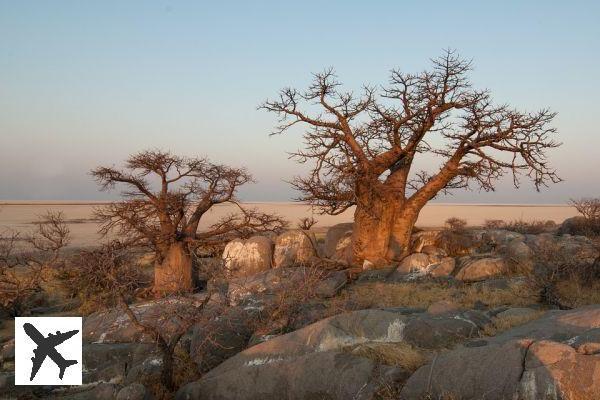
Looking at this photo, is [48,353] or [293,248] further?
[293,248]

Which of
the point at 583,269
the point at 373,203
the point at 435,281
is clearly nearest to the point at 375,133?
the point at 373,203

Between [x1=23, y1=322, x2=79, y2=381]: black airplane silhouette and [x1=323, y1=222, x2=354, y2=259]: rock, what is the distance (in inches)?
435

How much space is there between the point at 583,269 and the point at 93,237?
35018mm

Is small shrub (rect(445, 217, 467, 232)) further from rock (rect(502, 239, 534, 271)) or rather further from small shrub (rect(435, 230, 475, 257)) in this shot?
rock (rect(502, 239, 534, 271))

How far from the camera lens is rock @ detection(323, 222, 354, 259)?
1942 centimetres

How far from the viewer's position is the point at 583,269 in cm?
1320

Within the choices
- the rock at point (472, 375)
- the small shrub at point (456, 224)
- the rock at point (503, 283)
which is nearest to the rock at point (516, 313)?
the rock at point (472, 375)

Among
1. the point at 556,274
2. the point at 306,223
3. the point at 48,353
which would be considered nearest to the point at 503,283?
the point at 556,274

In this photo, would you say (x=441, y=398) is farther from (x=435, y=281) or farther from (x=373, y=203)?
(x=373, y=203)

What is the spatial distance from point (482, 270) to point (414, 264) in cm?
214

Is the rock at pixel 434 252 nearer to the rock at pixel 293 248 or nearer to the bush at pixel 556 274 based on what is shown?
the rock at pixel 293 248

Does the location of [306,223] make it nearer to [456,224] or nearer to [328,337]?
[456,224]

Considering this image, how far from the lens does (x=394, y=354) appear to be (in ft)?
25.4

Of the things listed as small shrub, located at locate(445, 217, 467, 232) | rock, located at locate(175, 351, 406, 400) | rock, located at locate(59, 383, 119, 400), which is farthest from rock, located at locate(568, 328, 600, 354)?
small shrub, located at locate(445, 217, 467, 232)
